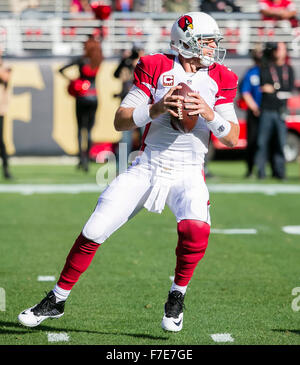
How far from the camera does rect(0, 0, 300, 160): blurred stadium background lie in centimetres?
1603

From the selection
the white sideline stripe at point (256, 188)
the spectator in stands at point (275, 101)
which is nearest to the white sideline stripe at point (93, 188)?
Answer: the white sideline stripe at point (256, 188)

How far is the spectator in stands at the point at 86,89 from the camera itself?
1313 cm

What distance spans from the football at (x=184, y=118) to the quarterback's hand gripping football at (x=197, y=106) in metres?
0.02

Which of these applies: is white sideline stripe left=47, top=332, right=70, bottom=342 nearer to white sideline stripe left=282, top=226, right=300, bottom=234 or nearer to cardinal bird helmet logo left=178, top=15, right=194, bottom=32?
cardinal bird helmet logo left=178, top=15, right=194, bottom=32

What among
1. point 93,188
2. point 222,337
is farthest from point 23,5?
point 222,337

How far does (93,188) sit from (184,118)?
269 inches

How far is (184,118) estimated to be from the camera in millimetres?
4590

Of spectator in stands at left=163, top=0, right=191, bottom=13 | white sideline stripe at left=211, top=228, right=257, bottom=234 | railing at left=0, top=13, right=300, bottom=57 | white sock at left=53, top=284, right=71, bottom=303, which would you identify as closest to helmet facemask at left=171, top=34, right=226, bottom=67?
white sock at left=53, top=284, right=71, bottom=303

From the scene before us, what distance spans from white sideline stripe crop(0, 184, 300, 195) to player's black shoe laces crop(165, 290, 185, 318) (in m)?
Result: 6.36

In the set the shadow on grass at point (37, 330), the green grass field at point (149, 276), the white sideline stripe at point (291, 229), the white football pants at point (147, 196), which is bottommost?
the white sideline stripe at point (291, 229)

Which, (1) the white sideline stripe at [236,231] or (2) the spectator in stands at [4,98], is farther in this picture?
(2) the spectator in stands at [4,98]

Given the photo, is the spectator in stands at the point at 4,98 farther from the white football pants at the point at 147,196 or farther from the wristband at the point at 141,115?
the wristband at the point at 141,115
